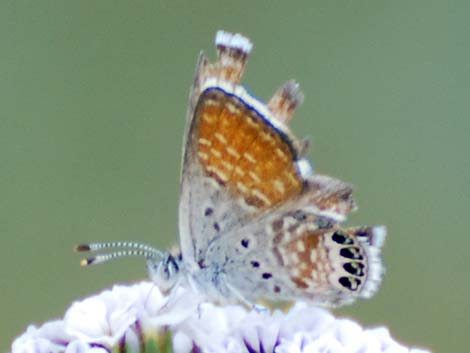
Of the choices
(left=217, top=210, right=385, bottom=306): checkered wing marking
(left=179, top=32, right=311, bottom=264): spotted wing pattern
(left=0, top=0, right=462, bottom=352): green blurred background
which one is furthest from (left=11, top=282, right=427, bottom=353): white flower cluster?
(left=0, top=0, right=462, bottom=352): green blurred background

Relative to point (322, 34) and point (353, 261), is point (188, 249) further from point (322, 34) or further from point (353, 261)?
point (322, 34)

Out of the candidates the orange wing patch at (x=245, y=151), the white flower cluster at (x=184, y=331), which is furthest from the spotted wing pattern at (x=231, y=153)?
the white flower cluster at (x=184, y=331)

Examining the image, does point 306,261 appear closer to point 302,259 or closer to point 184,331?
point 302,259

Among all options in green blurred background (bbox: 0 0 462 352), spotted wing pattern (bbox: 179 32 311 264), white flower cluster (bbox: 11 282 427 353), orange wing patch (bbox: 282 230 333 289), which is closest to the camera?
white flower cluster (bbox: 11 282 427 353)

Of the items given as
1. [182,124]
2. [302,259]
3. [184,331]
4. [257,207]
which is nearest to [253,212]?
[257,207]

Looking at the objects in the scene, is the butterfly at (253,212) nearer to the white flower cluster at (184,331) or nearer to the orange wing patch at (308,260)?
the orange wing patch at (308,260)

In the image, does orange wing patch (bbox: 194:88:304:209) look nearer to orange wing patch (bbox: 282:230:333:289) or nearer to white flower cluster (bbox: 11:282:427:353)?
orange wing patch (bbox: 282:230:333:289)
